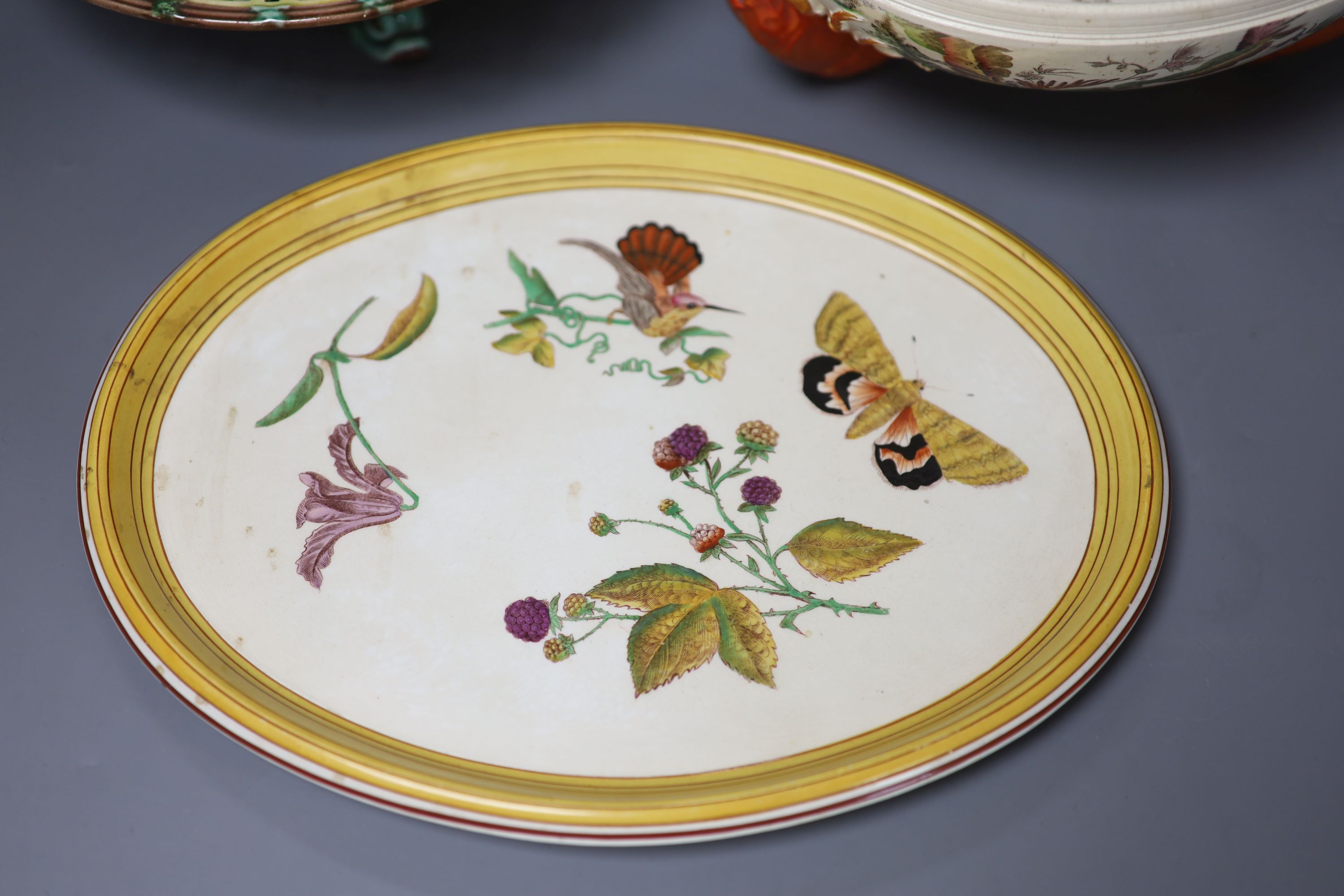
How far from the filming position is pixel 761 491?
829 mm

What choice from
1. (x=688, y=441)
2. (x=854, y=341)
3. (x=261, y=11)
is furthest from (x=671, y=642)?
(x=261, y=11)

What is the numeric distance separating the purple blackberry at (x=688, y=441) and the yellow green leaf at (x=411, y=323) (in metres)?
0.21

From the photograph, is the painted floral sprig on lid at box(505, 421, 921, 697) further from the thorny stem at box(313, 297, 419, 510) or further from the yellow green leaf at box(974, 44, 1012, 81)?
the yellow green leaf at box(974, 44, 1012, 81)

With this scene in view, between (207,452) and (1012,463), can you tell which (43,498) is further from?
(1012,463)

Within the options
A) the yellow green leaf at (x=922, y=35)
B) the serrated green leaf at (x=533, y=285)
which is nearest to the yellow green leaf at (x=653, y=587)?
the serrated green leaf at (x=533, y=285)

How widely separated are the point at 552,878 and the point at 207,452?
37cm

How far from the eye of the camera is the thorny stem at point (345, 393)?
83 cm

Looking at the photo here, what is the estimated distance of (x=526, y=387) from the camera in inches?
35.3

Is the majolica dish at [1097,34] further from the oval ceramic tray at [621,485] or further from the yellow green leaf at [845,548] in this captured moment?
the yellow green leaf at [845,548]

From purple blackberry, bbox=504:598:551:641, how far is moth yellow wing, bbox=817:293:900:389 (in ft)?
0.95

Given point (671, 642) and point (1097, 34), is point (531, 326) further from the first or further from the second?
point (1097, 34)

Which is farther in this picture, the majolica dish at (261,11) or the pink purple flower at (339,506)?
the majolica dish at (261,11)

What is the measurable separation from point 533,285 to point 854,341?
9.8 inches

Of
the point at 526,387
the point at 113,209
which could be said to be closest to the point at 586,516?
the point at 526,387
